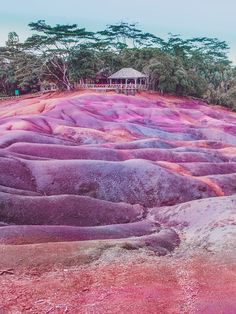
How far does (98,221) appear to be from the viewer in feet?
92.6

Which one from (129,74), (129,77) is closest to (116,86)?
(129,77)

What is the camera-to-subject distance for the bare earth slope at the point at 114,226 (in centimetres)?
1697

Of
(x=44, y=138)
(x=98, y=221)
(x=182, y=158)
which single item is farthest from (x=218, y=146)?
(x=98, y=221)

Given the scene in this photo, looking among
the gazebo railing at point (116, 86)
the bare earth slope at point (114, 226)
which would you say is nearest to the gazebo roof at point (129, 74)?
the gazebo railing at point (116, 86)

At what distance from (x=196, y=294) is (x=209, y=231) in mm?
8351

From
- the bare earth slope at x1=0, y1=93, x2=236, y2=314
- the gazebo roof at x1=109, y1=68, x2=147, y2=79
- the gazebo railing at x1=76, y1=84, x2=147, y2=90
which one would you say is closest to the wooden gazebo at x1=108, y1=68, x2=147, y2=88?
the gazebo roof at x1=109, y1=68, x2=147, y2=79

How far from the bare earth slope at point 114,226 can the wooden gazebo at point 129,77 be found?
39.1m

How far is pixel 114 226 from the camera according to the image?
25.9 m

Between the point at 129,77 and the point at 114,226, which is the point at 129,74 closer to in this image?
the point at 129,77

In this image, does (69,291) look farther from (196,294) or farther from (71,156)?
(71,156)

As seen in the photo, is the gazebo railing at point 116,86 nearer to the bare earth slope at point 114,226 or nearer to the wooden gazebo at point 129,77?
the wooden gazebo at point 129,77

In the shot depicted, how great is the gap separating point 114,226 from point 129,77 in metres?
69.0

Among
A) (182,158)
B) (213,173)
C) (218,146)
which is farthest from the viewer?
(218,146)

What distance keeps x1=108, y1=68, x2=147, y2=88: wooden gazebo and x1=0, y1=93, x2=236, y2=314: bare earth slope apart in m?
39.1
